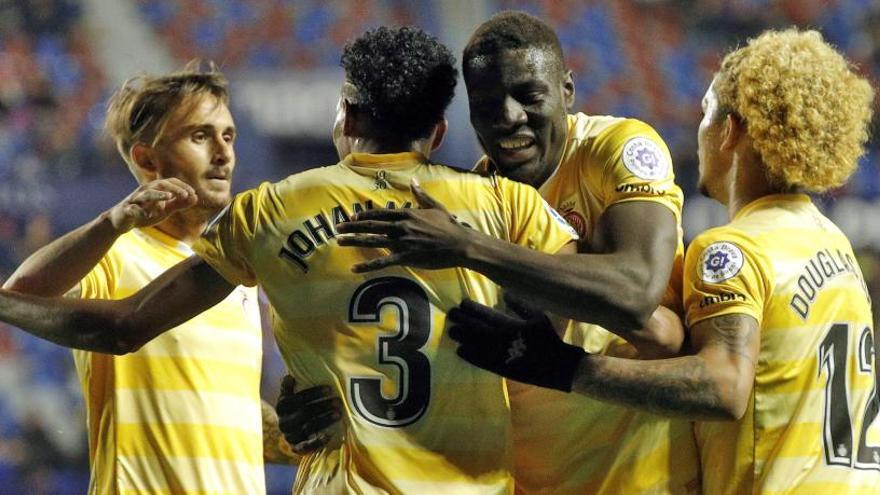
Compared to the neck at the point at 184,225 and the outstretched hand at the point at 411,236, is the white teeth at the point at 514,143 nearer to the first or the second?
the outstretched hand at the point at 411,236

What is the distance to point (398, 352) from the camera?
309 cm

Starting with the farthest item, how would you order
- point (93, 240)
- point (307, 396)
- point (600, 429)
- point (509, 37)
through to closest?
point (93, 240)
point (600, 429)
point (509, 37)
point (307, 396)

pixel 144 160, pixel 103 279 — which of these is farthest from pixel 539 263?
pixel 144 160

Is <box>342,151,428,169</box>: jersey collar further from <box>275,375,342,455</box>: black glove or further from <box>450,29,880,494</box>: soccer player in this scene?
<box>275,375,342,455</box>: black glove

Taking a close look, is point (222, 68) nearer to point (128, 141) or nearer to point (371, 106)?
point (128, 141)

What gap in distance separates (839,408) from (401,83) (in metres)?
1.49

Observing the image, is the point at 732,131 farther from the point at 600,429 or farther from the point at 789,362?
the point at 600,429

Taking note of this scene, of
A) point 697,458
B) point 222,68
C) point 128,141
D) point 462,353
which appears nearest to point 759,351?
point 697,458

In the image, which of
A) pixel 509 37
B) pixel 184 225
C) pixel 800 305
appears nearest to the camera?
pixel 800 305

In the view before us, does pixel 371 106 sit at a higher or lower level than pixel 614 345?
higher

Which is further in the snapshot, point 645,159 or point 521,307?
point 645,159

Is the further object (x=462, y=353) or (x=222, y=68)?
(x=222, y=68)

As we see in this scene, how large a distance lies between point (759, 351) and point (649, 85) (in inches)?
296

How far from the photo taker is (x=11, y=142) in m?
9.98
